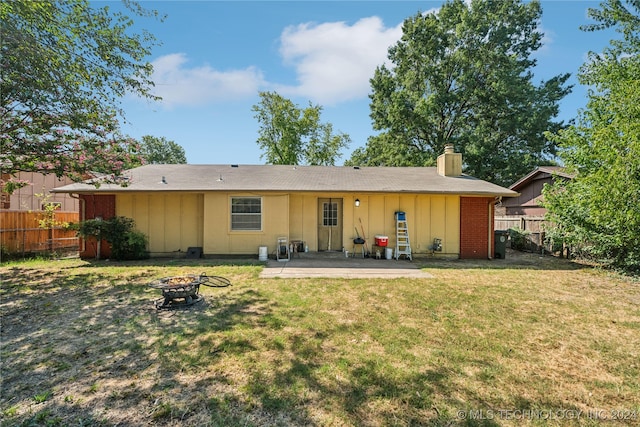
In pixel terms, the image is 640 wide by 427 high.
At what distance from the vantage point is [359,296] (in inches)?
229

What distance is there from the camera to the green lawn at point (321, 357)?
2543 millimetres

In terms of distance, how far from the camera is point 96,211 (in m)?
10.1

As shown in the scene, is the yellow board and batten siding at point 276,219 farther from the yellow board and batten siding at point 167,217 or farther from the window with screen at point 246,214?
the window with screen at point 246,214

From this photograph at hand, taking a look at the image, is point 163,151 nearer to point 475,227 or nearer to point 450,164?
point 450,164

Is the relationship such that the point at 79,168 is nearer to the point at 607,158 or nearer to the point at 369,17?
the point at 369,17

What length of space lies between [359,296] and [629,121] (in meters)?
8.61

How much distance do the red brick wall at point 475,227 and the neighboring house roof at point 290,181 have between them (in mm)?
615

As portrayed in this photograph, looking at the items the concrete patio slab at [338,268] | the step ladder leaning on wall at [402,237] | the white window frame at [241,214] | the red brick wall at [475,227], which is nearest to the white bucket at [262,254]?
the concrete patio slab at [338,268]

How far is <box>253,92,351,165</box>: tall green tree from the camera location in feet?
96.9

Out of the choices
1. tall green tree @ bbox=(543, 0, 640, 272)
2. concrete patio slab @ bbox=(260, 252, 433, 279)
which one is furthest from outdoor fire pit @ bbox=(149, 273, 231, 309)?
tall green tree @ bbox=(543, 0, 640, 272)

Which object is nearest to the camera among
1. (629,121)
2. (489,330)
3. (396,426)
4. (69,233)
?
(396,426)

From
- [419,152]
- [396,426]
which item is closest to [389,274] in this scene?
[396,426]

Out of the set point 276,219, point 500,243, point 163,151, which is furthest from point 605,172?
point 163,151

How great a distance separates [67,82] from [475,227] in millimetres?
12455
